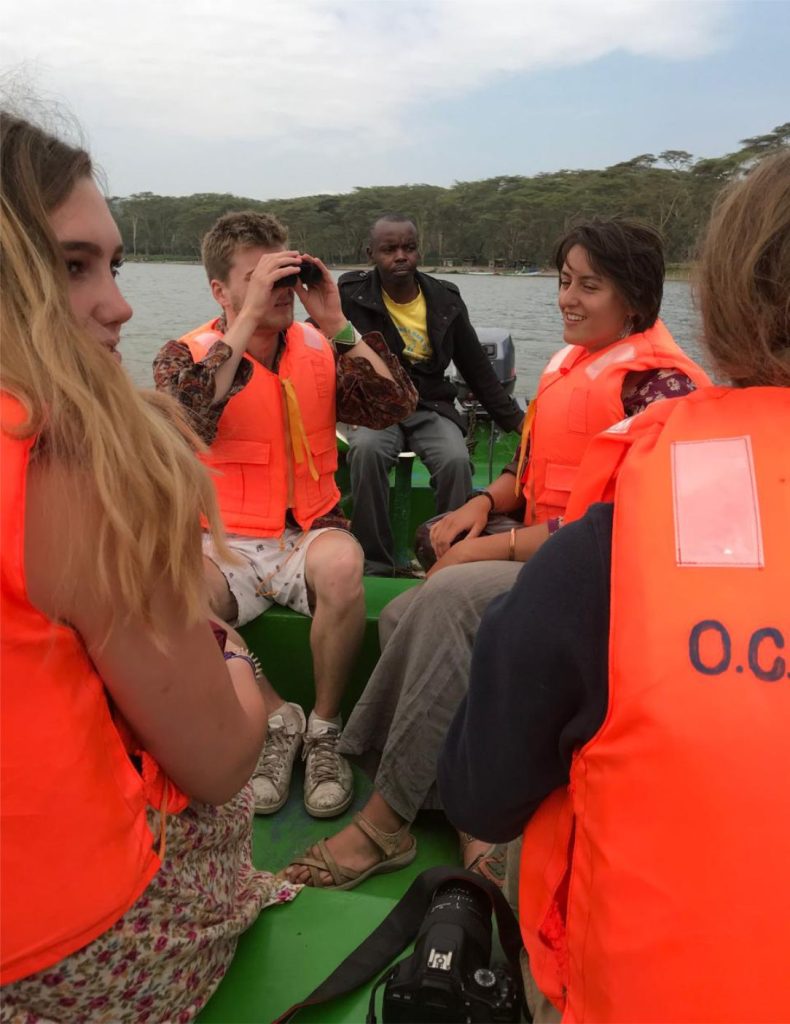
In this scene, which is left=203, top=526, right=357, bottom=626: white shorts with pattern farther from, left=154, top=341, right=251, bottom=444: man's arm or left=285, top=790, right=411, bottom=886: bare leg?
left=285, top=790, right=411, bottom=886: bare leg

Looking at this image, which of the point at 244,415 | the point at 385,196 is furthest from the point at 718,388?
the point at 385,196

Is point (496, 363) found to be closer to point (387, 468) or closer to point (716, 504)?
point (387, 468)

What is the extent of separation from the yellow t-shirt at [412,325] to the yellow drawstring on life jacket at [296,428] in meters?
1.32

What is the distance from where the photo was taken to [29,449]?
0.68m

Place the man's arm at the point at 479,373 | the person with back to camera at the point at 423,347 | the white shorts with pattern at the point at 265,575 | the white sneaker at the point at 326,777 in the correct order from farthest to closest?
the man's arm at the point at 479,373 < the person with back to camera at the point at 423,347 < the white shorts with pattern at the point at 265,575 < the white sneaker at the point at 326,777

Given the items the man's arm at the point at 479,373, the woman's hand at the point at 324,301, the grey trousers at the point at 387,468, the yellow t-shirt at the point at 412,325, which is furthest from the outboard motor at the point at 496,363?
the woman's hand at the point at 324,301

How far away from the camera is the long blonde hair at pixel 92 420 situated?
71 centimetres

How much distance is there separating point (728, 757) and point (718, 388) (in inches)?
14.8

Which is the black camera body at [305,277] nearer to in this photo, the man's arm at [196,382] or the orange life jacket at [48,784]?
the man's arm at [196,382]

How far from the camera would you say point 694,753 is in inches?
25.8

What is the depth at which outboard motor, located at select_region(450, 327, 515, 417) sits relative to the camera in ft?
14.6

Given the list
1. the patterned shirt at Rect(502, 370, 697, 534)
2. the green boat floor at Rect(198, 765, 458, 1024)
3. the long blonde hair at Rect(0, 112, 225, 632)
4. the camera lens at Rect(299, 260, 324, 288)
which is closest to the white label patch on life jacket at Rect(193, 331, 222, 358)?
the camera lens at Rect(299, 260, 324, 288)

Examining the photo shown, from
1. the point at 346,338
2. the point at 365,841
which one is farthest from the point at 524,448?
the point at 365,841

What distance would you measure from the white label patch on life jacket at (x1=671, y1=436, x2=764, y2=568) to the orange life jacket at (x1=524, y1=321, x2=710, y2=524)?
1226 mm
